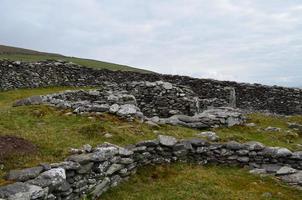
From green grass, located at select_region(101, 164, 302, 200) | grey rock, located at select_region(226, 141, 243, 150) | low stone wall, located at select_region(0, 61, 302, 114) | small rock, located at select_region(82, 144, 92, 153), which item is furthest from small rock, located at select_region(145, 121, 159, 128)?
low stone wall, located at select_region(0, 61, 302, 114)

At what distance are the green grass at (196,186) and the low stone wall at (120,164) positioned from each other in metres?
0.46

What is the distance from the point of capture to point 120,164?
16.2 metres

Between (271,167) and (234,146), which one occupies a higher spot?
(234,146)

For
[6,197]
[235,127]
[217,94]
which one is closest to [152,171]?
[6,197]

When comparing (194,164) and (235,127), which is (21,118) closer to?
(194,164)

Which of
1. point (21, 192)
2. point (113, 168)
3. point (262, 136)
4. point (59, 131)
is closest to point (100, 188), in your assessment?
point (113, 168)

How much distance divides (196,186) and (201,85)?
27592mm

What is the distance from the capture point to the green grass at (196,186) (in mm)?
15523

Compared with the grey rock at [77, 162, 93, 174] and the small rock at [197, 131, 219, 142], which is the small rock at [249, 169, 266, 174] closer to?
the small rock at [197, 131, 219, 142]

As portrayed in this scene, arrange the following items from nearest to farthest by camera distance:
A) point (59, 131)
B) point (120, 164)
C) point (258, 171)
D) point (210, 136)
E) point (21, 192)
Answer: point (21, 192), point (120, 164), point (258, 171), point (59, 131), point (210, 136)

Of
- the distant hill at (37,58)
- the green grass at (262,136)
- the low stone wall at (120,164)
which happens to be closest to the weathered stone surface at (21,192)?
the low stone wall at (120,164)

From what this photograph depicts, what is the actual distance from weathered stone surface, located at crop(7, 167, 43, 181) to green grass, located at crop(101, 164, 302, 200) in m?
3.04

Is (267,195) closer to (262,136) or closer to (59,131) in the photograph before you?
(262,136)

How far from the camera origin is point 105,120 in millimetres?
21328
